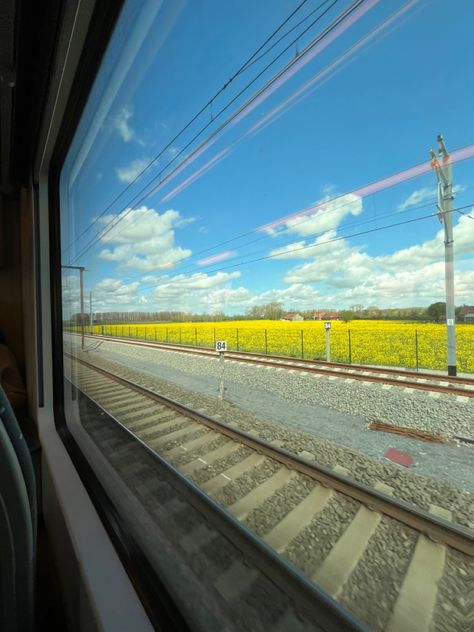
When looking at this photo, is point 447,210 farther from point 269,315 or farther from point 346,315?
point 269,315

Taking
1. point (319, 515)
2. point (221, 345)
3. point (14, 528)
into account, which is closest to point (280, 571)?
point (319, 515)

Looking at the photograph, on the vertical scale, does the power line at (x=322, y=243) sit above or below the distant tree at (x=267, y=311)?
above

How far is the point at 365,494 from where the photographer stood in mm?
905

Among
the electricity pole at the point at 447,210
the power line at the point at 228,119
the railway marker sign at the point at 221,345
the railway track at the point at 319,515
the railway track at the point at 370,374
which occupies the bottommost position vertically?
the railway track at the point at 319,515

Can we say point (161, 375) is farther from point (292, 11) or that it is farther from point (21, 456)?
point (292, 11)

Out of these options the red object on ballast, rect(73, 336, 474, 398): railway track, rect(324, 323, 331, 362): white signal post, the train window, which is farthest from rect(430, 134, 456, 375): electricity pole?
the red object on ballast

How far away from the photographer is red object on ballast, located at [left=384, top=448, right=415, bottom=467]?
0.82 m

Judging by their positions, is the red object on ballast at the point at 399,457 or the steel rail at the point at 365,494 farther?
the red object on ballast at the point at 399,457

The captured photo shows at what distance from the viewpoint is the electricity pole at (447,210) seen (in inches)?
21.3

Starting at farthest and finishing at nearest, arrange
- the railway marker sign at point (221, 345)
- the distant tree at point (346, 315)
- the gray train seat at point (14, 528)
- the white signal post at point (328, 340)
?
the railway marker sign at point (221, 345) → the white signal post at point (328, 340) → the distant tree at point (346, 315) → the gray train seat at point (14, 528)

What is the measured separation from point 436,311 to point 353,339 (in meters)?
0.31

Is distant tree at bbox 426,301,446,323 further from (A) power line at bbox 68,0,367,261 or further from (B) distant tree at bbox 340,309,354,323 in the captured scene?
(A) power line at bbox 68,0,367,261

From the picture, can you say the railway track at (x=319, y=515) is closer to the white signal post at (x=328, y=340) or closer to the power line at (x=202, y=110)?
the white signal post at (x=328, y=340)

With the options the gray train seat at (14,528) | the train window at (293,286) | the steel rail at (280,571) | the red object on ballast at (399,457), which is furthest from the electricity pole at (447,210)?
the gray train seat at (14,528)
